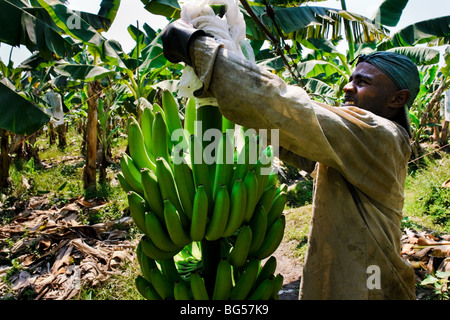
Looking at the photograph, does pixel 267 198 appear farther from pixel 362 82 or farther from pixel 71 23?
pixel 71 23

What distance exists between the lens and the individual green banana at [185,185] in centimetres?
117

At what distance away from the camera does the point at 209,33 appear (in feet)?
3.35

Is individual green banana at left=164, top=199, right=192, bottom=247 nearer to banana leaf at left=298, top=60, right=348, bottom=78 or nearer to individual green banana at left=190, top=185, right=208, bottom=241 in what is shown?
individual green banana at left=190, top=185, right=208, bottom=241

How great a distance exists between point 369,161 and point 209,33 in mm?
728

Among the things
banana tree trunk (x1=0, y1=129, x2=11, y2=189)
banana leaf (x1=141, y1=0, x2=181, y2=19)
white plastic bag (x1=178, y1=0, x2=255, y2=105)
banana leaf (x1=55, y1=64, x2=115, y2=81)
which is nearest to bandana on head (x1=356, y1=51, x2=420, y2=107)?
white plastic bag (x1=178, y1=0, x2=255, y2=105)

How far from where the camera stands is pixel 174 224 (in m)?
1.13

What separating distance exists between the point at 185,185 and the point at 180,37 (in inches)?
20.1

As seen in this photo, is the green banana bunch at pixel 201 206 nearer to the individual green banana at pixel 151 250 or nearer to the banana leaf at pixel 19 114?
the individual green banana at pixel 151 250

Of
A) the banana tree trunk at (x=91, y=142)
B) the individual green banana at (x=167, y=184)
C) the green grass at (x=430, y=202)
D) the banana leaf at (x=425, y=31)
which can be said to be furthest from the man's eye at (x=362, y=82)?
the banana tree trunk at (x=91, y=142)

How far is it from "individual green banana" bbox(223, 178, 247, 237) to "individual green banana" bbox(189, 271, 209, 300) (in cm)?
19

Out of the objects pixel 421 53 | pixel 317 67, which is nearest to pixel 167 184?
pixel 317 67

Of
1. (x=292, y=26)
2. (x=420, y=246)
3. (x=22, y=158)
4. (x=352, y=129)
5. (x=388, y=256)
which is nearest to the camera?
(x=352, y=129)
